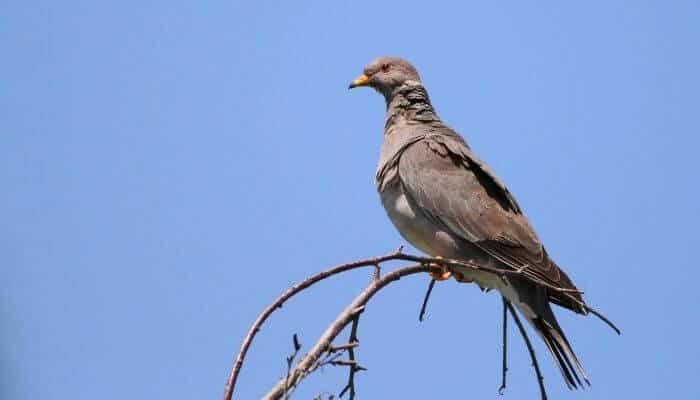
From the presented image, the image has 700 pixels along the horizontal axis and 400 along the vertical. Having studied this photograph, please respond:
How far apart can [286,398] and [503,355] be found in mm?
2011

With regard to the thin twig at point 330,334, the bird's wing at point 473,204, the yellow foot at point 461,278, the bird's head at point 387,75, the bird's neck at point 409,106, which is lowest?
the thin twig at point 330,334

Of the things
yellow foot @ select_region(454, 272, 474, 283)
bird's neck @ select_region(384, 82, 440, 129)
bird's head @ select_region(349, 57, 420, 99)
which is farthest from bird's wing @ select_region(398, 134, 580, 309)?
bird's head @ select_region(349, 57, 420, 99)

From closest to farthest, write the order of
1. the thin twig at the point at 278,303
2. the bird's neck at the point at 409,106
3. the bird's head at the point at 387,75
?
the thin twig at the point at 278,303 → the bird's neck at the point at 409,106 → the bird's head at the point at 387,75

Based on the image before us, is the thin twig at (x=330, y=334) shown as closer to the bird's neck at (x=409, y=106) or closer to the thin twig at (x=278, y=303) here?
the thin twig at (x=278, y=303)

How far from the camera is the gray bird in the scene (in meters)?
5.77

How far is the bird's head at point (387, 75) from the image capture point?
24.8ft

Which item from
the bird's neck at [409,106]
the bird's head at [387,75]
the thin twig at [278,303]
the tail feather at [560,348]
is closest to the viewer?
the thin twig at [278,303]

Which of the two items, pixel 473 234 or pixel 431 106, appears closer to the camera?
pixel 473 234

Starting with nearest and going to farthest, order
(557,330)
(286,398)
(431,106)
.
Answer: (286,398), (557,330), (431,106)

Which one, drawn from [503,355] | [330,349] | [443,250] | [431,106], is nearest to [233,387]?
[330,349]

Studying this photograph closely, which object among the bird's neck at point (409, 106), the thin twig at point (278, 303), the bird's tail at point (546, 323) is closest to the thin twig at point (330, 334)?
the thin twig at point (278, 303)

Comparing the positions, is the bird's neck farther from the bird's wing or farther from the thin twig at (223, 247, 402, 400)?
the thin twig at (223, 247, 402, 400)

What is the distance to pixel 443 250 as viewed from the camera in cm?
619

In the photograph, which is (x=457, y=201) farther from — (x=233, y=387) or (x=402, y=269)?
(x=233, y=387)
